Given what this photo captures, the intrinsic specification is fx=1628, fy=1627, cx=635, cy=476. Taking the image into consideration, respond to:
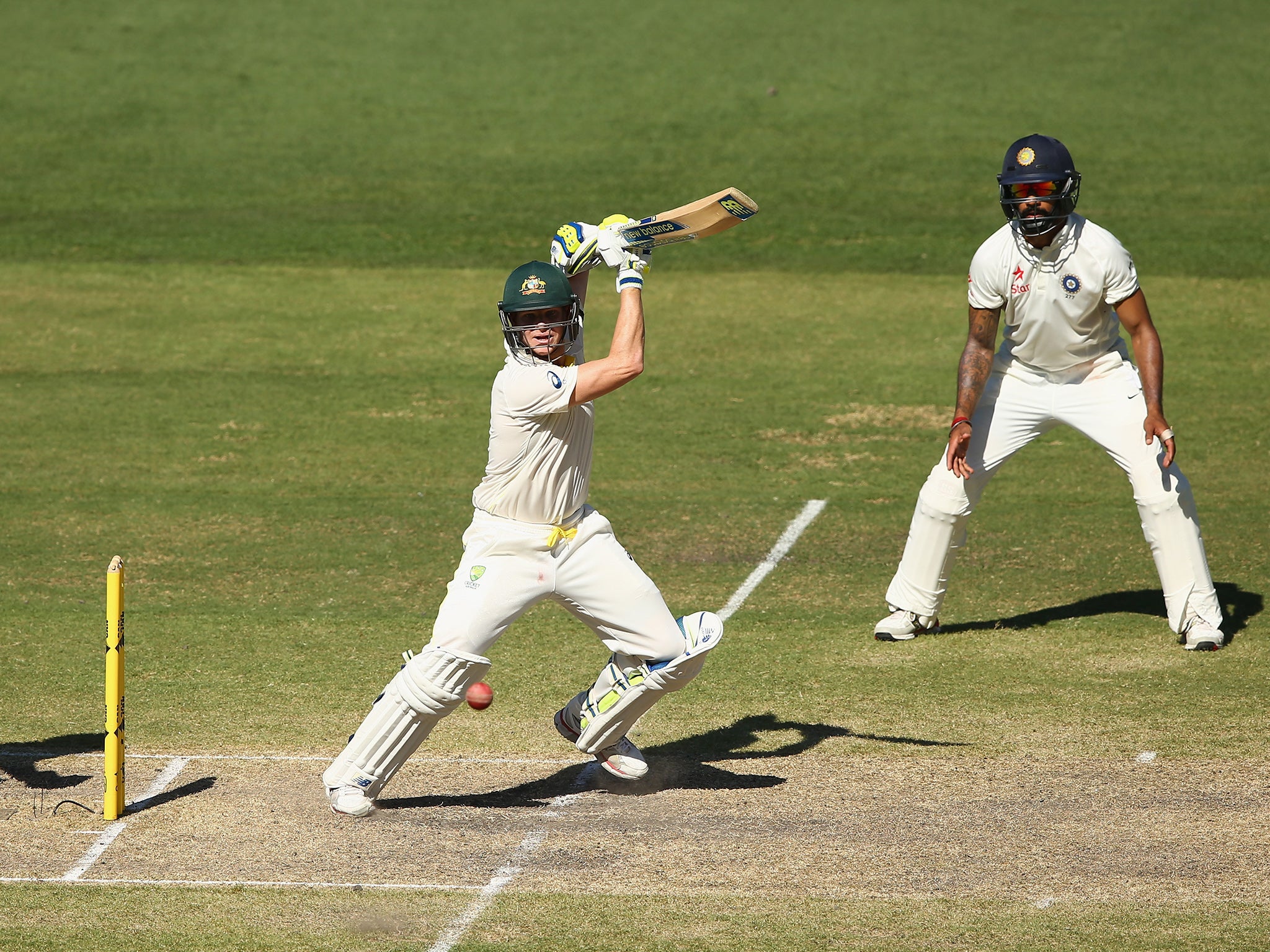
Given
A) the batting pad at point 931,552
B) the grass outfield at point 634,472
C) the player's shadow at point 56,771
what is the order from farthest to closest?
the batting pad at point 931,552, the player's shadow at point 56,771, the grass outfield at point 634,472

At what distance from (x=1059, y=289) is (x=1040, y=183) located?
0.61 meters

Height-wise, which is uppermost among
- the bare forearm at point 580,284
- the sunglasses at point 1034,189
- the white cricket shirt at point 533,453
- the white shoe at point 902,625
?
the sunglasses at point 1034,189

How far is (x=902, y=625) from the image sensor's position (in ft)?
31.8

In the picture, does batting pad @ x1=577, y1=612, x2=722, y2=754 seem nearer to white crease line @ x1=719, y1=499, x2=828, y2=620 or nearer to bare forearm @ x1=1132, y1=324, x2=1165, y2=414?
white crease line @ x1=719, y1=499, x2=828, y2=620

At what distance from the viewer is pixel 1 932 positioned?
6.13m

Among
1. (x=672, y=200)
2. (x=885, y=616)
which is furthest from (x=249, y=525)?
(x=672, y=200)

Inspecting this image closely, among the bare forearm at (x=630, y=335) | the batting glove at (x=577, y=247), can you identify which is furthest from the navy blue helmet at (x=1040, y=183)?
the bare forearm at (x=630, y=335)

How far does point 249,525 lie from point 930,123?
15.2m

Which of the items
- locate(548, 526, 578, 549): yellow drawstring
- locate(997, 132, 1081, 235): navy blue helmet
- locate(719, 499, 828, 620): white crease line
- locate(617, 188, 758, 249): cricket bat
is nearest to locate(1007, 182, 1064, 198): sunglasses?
locate(997, 132, 1081, 235): navy blue helmet

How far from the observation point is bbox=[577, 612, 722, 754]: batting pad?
7.38 m

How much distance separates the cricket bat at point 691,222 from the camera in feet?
24.6

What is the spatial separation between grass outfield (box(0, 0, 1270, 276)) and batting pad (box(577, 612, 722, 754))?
12.6m

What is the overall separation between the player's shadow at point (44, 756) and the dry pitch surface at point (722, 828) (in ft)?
0.11

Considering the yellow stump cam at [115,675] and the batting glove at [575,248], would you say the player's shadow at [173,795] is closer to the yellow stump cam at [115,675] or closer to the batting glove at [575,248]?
the yellow stump cam at [115,675]
